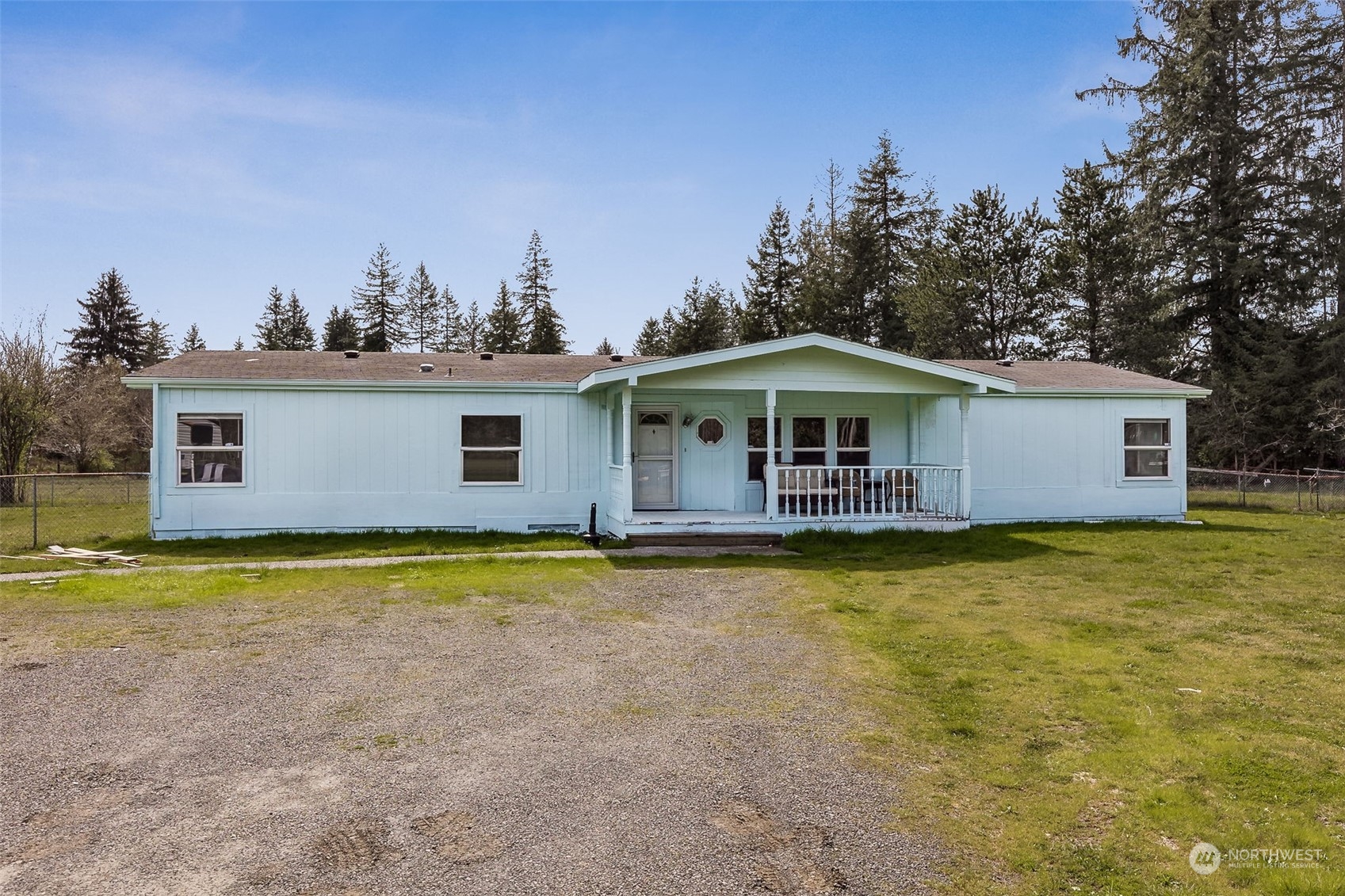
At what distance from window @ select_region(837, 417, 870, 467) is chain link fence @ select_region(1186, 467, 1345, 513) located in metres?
9.64

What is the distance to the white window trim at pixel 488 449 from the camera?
1352 centimetres

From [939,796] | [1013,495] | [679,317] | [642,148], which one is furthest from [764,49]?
[679,317]

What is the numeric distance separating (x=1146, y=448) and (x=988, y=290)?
57.4ft

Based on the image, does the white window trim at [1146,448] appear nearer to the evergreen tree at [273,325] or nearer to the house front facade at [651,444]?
the house front facade at [651,444]

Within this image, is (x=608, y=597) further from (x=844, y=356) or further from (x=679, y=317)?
(x=679, y=317)

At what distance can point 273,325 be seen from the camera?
50.2 m

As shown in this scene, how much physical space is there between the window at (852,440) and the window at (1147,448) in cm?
515

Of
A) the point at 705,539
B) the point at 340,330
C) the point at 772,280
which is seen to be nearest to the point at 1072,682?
the point at 705,539

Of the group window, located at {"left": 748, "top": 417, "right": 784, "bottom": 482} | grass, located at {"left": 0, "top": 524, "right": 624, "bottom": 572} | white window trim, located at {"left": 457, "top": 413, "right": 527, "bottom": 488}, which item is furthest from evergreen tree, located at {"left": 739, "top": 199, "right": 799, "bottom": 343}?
grass, located at {"left": 0, "top": 524, "right": 624, "bottom": 572}

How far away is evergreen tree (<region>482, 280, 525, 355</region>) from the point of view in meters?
45.8

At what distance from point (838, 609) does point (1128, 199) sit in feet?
90.1

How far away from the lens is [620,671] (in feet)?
19.4

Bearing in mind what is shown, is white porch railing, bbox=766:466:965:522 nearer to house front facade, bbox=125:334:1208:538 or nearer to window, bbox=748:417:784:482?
house front facade, bbox=125:334:1208:538

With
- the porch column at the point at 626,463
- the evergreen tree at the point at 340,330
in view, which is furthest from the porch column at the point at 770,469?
the evergreen tree at the point at 340,330
